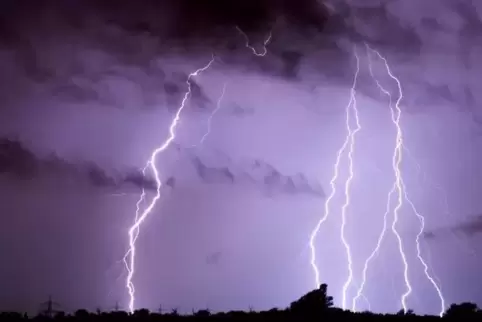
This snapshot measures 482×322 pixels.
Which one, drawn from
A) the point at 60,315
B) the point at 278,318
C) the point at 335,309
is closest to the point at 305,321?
the point at 278,318

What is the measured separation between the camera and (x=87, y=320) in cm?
2488

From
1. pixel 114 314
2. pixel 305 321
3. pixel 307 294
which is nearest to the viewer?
pixel 305 321

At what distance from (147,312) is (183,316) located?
10.0ft

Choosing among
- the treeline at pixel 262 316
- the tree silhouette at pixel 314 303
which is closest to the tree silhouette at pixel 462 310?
the treeline at pixel 262 316

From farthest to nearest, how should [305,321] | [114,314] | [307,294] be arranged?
1. [307,294]
2. [114,314]
3. [305,321]

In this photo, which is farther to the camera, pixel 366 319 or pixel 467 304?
pixel 467 304

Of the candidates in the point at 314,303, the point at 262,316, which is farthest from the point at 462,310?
the point at 262,316

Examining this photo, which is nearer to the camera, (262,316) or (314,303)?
(262,316)

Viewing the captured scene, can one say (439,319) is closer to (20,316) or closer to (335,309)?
(335,309)

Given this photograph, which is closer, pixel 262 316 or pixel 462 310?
pixel 262 316

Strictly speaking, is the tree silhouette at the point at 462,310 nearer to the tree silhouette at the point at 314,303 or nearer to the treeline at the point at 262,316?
the treeline at the point at 262,316

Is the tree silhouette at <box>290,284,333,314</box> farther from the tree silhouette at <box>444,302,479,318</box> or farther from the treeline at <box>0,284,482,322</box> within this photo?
the tree silhouette at <box>444,302,479,318</box>

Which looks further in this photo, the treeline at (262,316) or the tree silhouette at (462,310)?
the tree silhouette at (462,310)

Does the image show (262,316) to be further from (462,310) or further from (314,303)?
(462,310)
